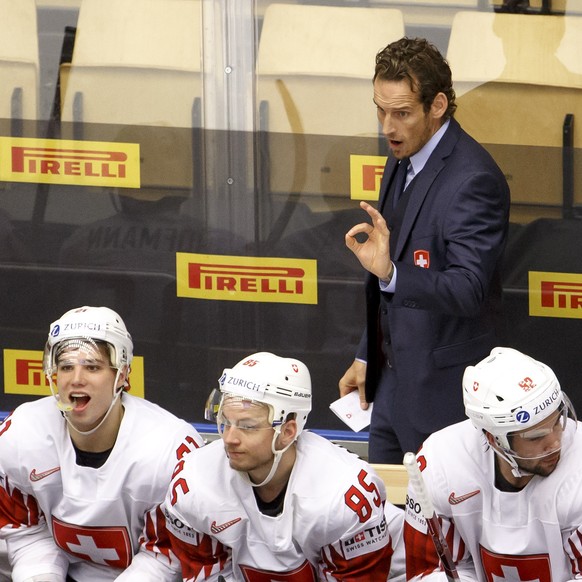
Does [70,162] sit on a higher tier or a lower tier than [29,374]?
higher

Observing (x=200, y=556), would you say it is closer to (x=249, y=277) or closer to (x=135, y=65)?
(x=249, y=277)

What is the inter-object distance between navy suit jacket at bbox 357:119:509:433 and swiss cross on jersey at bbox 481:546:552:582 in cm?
51

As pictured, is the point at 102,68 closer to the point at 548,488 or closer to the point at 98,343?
the point at 98,343

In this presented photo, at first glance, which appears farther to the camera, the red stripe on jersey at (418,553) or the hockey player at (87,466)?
the hockey player at (87,466)

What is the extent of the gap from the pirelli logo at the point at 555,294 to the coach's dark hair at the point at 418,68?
982mm

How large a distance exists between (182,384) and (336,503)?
146 cm

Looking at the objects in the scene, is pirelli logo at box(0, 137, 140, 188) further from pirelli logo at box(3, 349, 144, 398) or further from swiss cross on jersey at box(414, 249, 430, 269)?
swiss cross on jersey at box(414, 249, 430, 269)

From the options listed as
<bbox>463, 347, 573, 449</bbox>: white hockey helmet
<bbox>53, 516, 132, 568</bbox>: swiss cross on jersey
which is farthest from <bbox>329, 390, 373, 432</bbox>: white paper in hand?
<bbox>463, 347, 573, 449</bbox>: white hockey helmet

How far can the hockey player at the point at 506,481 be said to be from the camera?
9.91 ft

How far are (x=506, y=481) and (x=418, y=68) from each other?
106cm

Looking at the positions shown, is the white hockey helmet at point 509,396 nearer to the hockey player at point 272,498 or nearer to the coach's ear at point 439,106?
the hockey player at point 272,498

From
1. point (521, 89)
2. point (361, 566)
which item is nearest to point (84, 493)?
point (361, 566)

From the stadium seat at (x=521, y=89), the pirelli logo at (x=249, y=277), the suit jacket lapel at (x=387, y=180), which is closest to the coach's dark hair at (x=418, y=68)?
the suit jacket lapel at (x=387, y=180)

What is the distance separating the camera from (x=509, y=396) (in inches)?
118
